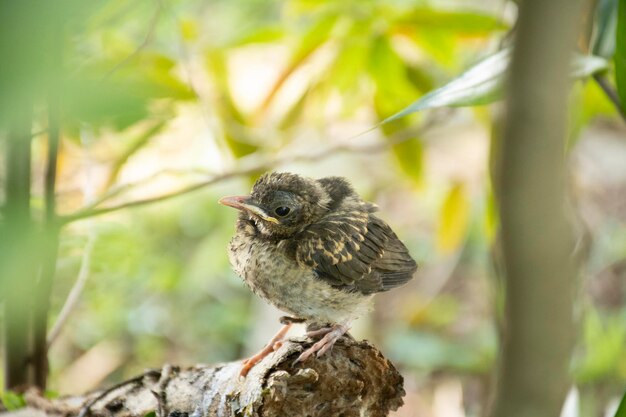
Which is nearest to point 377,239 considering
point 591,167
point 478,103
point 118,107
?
point 478,103

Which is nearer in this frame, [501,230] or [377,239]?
[501,230]

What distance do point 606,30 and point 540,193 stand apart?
140cm

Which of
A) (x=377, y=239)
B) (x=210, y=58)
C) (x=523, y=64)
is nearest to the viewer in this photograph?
(x=523, y=64)

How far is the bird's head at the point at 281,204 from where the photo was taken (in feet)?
4.83

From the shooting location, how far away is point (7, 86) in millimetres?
295

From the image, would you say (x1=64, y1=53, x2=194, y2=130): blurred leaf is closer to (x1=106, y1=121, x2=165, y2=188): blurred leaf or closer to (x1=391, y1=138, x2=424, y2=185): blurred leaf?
(x1=106, y1=121, x2=165, y2=188): blurred leaf

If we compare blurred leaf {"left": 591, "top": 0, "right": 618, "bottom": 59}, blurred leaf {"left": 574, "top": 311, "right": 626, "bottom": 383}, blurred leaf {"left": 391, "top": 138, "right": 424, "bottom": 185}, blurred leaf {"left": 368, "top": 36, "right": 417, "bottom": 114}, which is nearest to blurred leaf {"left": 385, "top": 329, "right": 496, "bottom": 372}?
blurred leaf {"left": 574, "top": 311, "right": 626, "bottom": 383}

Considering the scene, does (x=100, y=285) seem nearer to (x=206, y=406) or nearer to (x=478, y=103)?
(x=206, y=406)

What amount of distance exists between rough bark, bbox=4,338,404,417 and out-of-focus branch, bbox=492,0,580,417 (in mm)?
683

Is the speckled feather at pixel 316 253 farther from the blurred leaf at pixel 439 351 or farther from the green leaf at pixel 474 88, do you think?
the blurred leaf at pixel 439 351

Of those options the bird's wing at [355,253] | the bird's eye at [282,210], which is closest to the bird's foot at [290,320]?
the bird's wing at [355,253]

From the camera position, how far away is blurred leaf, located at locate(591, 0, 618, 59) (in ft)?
5.32

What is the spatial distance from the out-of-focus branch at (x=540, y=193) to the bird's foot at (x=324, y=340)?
2.30 feet

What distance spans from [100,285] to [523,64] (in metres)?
1.88
